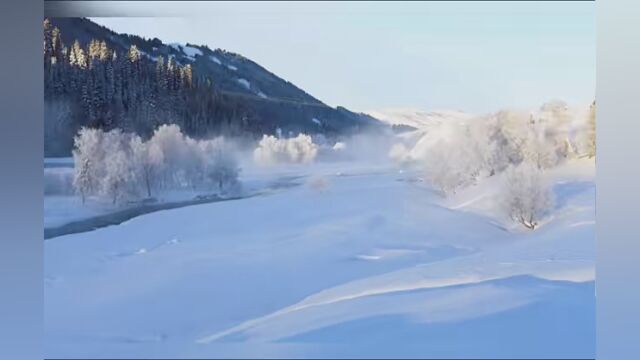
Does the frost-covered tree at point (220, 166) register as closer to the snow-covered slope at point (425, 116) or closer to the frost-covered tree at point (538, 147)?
the snow-covered slope at point (425, 116)

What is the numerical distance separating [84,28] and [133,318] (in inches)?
71.4

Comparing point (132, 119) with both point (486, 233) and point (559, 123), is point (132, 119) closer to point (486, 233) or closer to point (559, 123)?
point (486, 233)

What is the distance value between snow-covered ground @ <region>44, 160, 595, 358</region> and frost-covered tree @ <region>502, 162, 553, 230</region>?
0.06 meters

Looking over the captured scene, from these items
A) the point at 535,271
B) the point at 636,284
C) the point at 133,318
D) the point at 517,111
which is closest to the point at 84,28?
the point at 133,318

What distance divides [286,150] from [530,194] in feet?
4.92

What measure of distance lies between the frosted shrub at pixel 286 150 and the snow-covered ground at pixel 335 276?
7 cm

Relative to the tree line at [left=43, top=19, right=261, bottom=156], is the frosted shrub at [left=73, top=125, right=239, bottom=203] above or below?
below

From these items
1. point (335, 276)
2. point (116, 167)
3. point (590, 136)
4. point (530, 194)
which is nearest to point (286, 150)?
point (335, 276)

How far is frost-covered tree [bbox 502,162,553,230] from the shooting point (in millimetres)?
4762

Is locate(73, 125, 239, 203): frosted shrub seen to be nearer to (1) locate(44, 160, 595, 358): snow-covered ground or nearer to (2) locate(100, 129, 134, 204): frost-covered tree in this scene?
(2) locate(100, 129, 134, 204): frost-covered tree

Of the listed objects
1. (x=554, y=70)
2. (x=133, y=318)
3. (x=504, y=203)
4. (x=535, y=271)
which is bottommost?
(x=133, y=318)

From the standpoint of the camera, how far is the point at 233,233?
4883 mm

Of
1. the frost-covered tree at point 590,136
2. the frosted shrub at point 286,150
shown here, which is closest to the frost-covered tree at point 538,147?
the frost-covered tree at point 590,136

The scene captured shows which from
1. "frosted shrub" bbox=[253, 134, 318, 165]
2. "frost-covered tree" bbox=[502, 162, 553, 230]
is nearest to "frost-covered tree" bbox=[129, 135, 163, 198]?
"frosted shrub" bbox=[253, 134, 318, 165]
